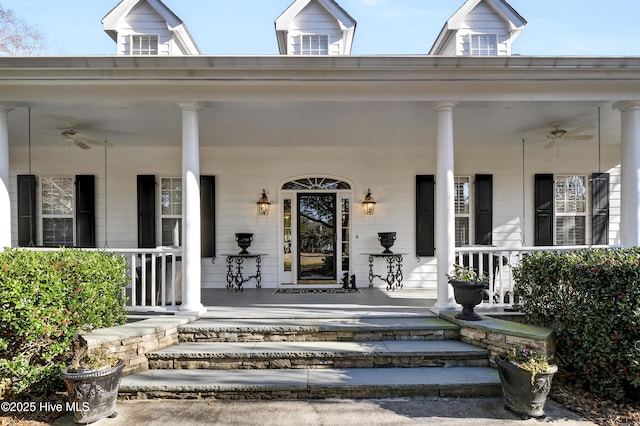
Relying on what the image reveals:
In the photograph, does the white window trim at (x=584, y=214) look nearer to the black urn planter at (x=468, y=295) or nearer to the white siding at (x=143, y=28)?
the black urn planter at (x=468, y=295)

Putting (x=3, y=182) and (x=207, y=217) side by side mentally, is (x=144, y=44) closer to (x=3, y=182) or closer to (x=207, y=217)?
(x=207, y=217)

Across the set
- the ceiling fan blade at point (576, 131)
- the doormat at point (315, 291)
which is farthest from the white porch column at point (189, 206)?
the ceiling fan blade at point (576, 131)

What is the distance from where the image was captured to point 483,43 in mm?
6945

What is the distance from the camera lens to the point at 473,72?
423 centimetres

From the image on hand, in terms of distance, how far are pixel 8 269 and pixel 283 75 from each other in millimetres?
3400

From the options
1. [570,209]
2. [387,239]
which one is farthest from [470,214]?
[570,209]

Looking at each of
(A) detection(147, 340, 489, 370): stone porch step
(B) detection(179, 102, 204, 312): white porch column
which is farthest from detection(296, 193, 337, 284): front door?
(A) detection(147, 340, 489, 370): stone porch step

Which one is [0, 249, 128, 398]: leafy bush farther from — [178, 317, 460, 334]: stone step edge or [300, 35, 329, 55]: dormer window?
[300, 35, 329, 55]: dormer window

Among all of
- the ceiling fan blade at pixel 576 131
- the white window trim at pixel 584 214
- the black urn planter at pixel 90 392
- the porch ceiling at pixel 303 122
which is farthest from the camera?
the white window trim at pixel 584 214

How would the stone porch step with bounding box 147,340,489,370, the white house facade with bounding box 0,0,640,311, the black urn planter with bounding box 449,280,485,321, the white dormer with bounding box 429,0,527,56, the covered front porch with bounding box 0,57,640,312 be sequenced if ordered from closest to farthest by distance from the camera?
the stone porch step with bounding box 147,340,489,370 → the black urn planter with bounding box 449,280,485,321 → the covered front porch with bounding box 0,57,640,312 → the white house facade with bounding box 0,0,640,311 → the white dormer with bounding box 429,0,527,56

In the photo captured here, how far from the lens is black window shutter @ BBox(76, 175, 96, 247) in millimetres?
6961

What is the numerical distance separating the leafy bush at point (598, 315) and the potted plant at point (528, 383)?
57 centimetres

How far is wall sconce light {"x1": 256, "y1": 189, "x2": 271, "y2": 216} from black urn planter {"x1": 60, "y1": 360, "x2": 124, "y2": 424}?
14.3 ft

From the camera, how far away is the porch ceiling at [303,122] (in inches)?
182
